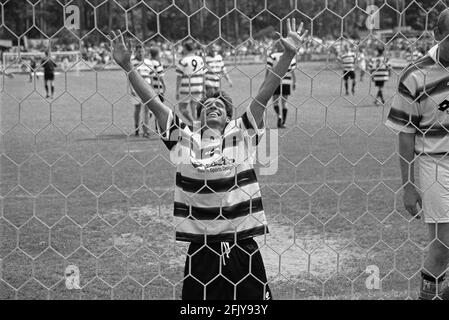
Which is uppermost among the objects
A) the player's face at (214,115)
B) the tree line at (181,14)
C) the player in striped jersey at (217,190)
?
the tree line at (181,14)

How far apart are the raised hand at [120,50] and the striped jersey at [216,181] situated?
36 cm

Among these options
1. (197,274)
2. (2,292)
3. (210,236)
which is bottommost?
(2,292)

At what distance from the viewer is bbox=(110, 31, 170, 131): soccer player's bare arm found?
10.2 ft

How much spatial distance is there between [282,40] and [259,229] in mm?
983

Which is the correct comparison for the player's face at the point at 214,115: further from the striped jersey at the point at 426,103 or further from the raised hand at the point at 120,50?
the striped jersey at the point at 426,103

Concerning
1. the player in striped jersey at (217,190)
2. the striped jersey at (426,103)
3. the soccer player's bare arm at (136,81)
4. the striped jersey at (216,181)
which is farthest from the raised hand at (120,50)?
the striped jersey at (426,103)

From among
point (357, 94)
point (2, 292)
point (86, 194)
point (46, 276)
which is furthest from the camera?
point (357, 94)

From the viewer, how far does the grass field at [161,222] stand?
445 centimetres

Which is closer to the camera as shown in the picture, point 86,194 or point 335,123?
point 86,194

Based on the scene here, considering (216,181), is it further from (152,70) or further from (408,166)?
(408,166)

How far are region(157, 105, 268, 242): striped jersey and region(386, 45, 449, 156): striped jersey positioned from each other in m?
0.91
